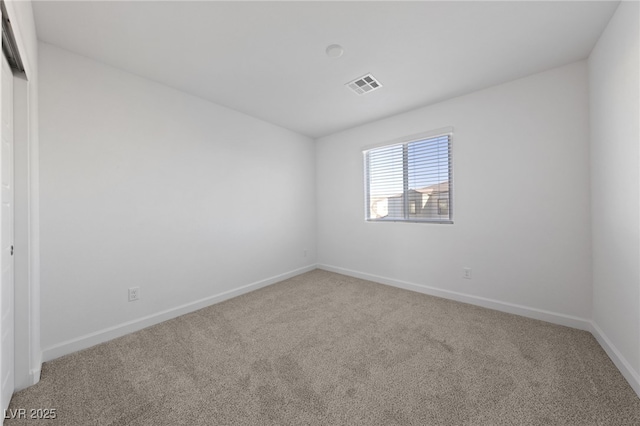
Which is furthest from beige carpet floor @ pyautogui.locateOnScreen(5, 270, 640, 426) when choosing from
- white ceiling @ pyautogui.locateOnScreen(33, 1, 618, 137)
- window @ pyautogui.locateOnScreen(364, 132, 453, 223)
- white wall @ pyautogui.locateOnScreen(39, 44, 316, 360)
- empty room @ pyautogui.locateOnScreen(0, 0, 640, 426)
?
white ceiling @ pyautogui.locateOnScreen(33, 1, 618, 137)

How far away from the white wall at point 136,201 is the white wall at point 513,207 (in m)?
2.12

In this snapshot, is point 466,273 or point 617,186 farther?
point 466,273

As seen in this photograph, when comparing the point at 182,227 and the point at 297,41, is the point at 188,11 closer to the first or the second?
the point at 297,41

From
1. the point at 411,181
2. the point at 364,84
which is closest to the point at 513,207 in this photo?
the point at 411,181

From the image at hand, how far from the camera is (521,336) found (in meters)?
2.06

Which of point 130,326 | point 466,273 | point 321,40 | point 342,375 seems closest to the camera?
point 342,375

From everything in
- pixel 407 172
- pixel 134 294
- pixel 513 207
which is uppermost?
pixel 407 172

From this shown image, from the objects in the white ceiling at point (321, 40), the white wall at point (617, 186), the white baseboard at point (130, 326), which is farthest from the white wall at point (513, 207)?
the white baseboard at point (130, 326)

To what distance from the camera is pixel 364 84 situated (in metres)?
2.52

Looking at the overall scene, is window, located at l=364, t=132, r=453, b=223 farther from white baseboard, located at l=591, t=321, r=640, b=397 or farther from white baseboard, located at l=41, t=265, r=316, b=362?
white baseboard, located at l=41, t=265, r=316, b=362

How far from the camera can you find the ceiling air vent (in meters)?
2.41

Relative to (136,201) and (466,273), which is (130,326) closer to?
(136,201)

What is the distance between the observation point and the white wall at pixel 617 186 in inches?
58.4

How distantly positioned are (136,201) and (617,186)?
12.9 ft
